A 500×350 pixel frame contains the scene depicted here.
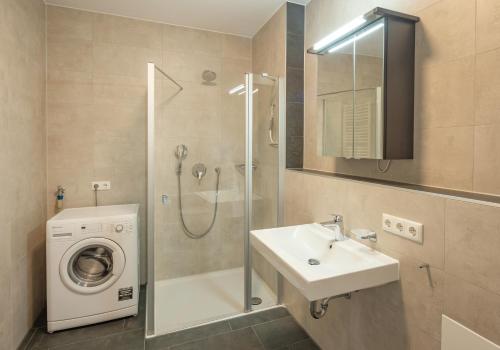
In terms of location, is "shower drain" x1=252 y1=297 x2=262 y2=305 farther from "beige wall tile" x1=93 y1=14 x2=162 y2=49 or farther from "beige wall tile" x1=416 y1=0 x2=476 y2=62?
"beige wall tile" x1=93 y1=14 x2=162 y2=49

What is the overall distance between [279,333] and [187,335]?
689 millimetres

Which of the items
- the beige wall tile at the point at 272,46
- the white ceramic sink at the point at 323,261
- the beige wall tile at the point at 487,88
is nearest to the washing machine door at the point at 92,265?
the white ceramic sink at the point at 323,261

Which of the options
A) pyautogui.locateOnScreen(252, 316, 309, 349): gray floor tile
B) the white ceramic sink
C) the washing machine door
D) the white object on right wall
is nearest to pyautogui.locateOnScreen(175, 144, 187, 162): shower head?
the washing machine door

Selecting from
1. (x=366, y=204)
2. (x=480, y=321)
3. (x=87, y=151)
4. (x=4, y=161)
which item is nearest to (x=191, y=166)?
(x=87, y=151)

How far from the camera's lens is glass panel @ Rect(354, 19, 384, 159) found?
1452mm

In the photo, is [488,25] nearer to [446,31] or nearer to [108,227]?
[446,31]

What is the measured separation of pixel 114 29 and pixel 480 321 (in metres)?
3.25

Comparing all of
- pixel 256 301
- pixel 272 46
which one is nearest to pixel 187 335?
pixel 256 301

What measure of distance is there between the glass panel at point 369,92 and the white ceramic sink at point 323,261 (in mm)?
528

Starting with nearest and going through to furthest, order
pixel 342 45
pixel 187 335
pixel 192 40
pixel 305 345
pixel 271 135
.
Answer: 1. pixel 342 45
2. pixel 305 345
3. pixel 187 335
4. pixel 271 135
5. pixel 192 40

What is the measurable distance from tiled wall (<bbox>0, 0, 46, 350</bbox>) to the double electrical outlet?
222 cm

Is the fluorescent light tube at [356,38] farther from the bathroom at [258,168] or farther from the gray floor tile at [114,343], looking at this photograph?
the gray floor tile at [114,343]

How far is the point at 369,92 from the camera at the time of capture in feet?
5.05

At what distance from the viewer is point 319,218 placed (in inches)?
74.0
